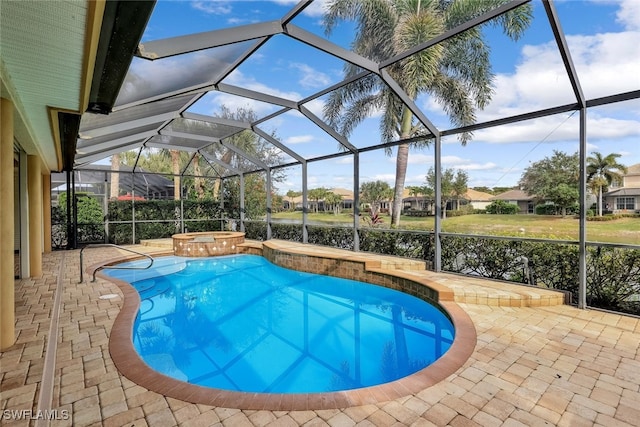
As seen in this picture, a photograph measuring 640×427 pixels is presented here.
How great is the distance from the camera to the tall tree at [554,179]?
7.61m

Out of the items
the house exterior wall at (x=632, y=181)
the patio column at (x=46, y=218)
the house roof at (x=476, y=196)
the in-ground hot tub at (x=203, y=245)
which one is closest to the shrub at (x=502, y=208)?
the house roof at (x=476, y=196)

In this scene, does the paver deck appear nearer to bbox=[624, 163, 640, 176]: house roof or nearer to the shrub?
bbox=[624, 163, 640, 176]: house roof

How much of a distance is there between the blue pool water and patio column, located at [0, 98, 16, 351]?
4.98 ft

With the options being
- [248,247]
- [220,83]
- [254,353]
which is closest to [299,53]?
[220,83]

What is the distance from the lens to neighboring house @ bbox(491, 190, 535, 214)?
28.0 ft

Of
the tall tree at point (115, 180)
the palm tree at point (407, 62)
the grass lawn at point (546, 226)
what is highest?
the palm tree at point (407, 62)

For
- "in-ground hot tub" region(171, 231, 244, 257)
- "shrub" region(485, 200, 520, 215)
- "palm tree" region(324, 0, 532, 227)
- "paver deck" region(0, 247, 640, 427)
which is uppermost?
"palm tree" region(324, 0, 532, 227)

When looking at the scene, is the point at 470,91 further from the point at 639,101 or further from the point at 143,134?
the point at 143,134

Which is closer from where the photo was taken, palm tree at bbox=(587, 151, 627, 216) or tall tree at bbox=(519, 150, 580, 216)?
palm tree at bbox=(587, 151, 627, 216)

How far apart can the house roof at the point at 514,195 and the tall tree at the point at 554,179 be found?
0.12 metres

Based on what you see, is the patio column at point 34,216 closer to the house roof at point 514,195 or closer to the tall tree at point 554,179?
the tall tree at point 554,179

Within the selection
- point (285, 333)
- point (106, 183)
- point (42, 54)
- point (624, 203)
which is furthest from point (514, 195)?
point (106, 183)

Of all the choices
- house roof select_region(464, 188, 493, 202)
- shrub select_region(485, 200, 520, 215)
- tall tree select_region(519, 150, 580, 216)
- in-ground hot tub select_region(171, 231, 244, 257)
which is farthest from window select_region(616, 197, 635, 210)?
in-ground hot tub select_region(171, 231, 244, 257)

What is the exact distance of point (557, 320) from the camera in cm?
486
